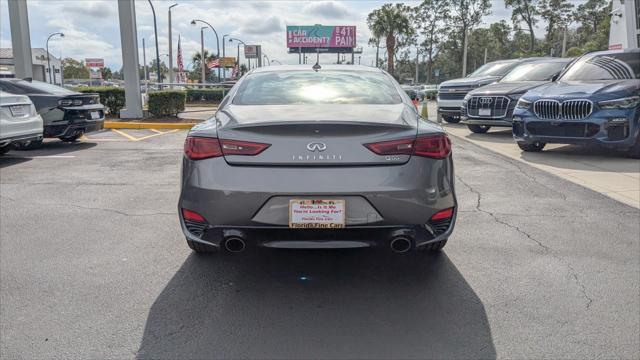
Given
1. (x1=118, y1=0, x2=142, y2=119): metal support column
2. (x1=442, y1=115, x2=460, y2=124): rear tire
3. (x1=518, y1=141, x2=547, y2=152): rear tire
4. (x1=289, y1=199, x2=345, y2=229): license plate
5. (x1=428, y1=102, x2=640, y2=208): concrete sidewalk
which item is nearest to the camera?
(x1=289, y1=199, x2=345, y2=229): license plate

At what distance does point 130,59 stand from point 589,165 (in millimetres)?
13163

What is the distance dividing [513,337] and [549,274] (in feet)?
3.56

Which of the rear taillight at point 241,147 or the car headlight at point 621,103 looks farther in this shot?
the car headlight at point 621,103

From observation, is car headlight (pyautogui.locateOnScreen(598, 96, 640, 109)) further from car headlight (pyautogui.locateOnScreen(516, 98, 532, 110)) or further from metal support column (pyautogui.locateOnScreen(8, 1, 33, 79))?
metal support column (pyautogui.locateOnScreen(8, 1, 33, 79))

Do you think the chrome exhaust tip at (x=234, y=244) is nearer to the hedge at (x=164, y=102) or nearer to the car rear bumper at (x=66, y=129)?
the car rear bumper at (x=66, y=129)

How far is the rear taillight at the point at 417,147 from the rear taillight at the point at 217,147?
0.66m

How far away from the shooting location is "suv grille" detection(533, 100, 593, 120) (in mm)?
8164

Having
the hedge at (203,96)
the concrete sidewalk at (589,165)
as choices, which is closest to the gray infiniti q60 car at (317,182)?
the concrete sidewalk at (589,165)

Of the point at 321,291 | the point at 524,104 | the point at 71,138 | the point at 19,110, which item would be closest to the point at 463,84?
the point at 524,104

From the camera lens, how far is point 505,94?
11.4 meters

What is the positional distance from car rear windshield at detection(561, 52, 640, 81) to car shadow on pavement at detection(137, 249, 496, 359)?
22.1 ft

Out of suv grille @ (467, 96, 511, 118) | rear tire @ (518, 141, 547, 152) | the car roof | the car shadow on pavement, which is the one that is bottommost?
the car shadow on pavement

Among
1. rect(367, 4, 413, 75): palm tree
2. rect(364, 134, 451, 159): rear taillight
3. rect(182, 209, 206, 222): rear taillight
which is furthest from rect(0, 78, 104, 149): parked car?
rect(367, 4, 413, 75): palm tree

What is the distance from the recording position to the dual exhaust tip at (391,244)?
303cm
